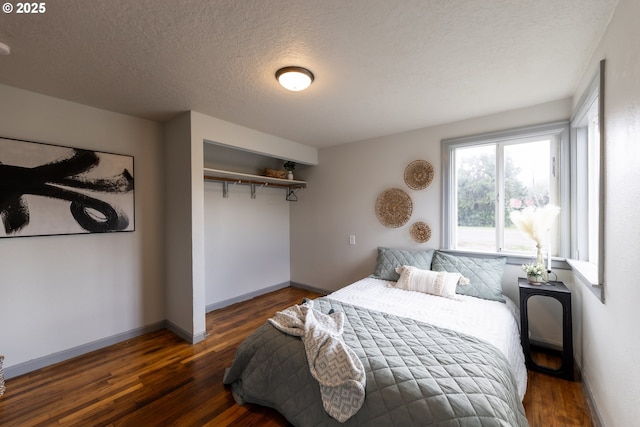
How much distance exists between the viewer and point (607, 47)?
1454mm

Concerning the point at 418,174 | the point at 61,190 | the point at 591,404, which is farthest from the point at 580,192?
the point at 61,190

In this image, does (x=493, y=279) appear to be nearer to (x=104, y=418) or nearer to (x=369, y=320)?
(x=369, y=320)

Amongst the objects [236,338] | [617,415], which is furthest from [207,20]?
[617,415]

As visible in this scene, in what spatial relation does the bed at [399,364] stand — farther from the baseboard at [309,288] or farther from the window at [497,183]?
the baseboard at [309,288]

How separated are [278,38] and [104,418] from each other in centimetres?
266

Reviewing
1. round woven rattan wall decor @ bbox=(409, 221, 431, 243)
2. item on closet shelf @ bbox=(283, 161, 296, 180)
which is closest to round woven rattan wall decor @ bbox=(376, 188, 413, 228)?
round woven rattan wall decor @ bbox=(409, 221, 431, 243)

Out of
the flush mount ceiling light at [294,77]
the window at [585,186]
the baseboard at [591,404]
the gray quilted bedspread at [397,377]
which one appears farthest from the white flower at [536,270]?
the flush mount ceiling light at [294,77]

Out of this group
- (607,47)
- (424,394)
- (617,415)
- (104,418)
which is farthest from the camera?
(104,418)

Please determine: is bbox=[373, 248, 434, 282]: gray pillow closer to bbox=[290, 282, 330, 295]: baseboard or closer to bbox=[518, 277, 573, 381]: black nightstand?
bbox=[518, 277, 573, 381]: black nightstand

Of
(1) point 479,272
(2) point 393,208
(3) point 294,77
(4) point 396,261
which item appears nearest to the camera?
(3) point 294,77

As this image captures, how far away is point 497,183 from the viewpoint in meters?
2.78

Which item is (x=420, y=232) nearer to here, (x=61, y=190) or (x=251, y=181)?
(x=251, y=181)

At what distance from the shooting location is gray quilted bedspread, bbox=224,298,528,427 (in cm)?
115

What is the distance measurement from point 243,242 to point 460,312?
2.92 metres
